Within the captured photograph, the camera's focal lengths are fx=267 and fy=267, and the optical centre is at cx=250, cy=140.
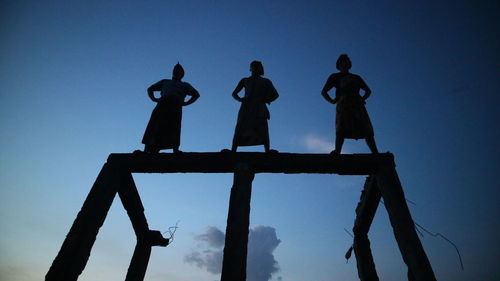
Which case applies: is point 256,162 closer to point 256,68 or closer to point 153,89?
point 256,68

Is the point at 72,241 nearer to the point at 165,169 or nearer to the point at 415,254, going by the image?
the point at 165,169

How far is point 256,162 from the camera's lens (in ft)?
15.4

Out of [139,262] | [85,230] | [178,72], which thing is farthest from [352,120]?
[139,262]

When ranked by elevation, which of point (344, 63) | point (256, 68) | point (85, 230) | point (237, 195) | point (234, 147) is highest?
point (344, 63)

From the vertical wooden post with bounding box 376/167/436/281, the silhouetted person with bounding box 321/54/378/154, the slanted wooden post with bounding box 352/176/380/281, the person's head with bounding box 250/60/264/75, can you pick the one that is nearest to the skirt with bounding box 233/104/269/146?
the person's head with bounding box 250/60/264/75

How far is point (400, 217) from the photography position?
4.10m

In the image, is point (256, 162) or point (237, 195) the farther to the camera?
point (256, 162)

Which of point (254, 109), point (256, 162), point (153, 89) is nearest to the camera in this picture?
point (256, 162)

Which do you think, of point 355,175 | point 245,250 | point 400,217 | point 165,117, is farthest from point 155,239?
point 400,217

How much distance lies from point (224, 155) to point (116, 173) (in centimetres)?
204

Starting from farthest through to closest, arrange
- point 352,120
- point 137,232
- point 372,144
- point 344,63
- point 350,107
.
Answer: point 137,232 → point 344,63 → point 350,107 → point 352,120 → point 372,144

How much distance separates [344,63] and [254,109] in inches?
90.7

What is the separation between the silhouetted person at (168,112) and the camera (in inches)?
211

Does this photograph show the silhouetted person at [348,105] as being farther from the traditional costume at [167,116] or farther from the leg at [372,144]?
the traditional costume at [167,116]
